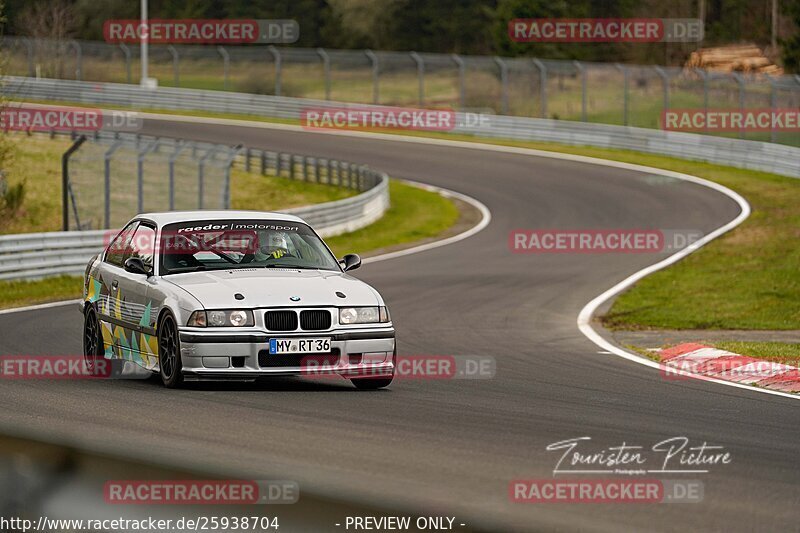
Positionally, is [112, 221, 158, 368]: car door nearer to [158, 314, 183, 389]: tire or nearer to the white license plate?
[158, 314, 183, 389]: tire

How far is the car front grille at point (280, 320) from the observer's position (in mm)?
9930

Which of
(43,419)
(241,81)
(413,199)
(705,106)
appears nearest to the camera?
(43,419)

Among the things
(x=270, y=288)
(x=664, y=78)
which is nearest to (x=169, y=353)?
(x=270, y=288)

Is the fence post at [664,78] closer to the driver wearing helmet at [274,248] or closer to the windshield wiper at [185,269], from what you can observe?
the driver wearing helmet at [274,248]

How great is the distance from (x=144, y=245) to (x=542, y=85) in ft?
129

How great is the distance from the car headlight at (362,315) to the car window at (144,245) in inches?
74.0

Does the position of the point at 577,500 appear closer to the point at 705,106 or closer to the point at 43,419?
the point at 43,419

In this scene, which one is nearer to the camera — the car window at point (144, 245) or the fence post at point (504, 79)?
the car window at point (144, 245)

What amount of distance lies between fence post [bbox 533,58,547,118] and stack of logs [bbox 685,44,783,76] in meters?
21.6

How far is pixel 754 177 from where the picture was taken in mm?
39219

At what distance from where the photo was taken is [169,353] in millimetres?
10289

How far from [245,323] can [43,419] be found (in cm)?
192

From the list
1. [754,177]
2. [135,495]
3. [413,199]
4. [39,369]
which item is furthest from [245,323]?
[754,177]

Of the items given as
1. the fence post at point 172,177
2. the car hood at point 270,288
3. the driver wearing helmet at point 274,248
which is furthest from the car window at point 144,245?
the fence post at point 172,177
